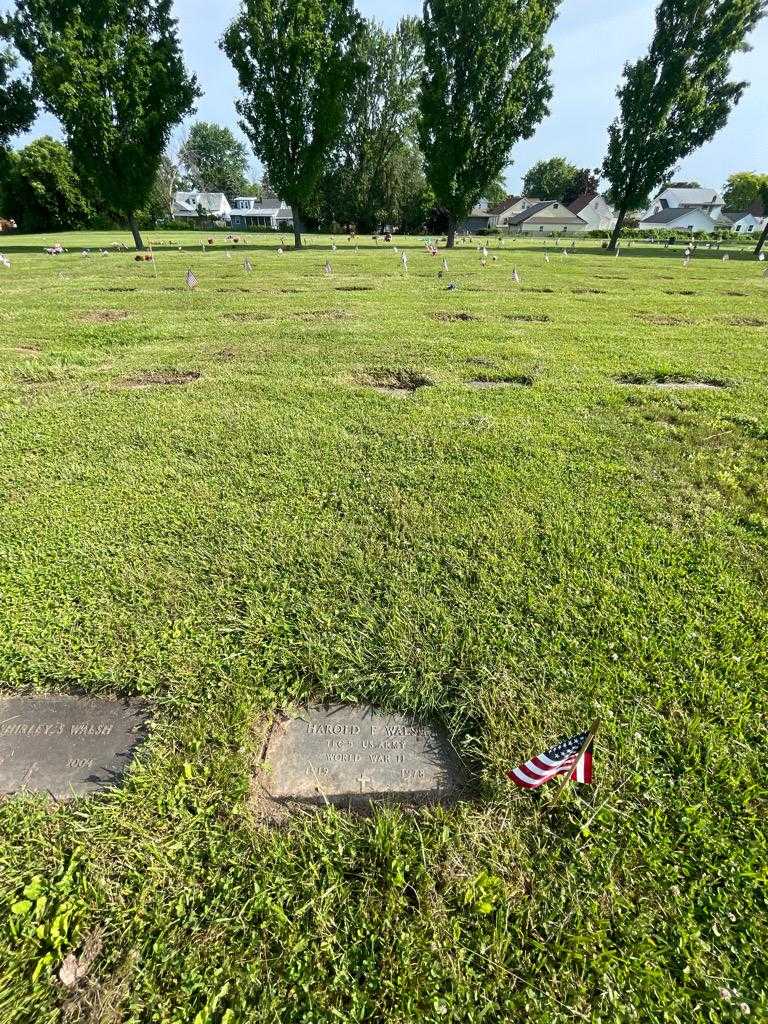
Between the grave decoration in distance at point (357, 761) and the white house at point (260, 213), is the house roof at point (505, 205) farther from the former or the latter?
the grave decoration in distance at point (357, 761)

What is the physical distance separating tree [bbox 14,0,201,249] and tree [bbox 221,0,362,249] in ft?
17.2

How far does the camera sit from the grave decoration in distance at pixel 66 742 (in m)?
1.68

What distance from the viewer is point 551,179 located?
90.6 meters

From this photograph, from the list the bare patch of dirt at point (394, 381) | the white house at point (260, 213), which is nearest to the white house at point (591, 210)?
the white house at point (260, 213)

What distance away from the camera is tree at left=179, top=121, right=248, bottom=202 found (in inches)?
3312

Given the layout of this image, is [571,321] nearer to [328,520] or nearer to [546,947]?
[328,520]

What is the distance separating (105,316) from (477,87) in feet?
85.6

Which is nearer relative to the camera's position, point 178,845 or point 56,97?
point 178,845

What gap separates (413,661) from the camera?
82.8 inches

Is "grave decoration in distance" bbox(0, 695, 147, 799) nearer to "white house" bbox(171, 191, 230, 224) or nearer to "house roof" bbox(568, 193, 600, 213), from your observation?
"white house" bbox(171, 191, 230, 224)

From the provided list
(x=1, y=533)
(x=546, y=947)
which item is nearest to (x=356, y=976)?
(x=546, y=947)

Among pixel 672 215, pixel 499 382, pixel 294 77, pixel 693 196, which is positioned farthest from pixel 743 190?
pixel 499 382

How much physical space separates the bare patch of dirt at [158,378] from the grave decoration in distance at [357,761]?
4767mm

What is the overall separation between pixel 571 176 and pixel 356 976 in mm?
111752
